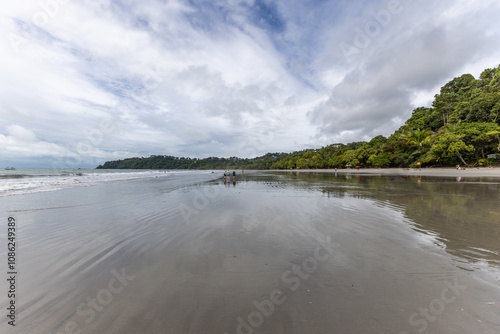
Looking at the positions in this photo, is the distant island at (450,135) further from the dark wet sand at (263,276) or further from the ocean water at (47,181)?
the ocean water at (47,181)

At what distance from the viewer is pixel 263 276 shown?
3.72 metres

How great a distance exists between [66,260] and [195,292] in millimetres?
3619

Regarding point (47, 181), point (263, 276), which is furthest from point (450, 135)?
point (47, 181)

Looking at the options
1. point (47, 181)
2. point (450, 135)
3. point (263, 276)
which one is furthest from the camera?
point (450, 135)

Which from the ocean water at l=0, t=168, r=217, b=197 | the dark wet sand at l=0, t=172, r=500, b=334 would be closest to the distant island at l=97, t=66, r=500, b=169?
the dark wet sand at l=0, t=172, r=500, b=334

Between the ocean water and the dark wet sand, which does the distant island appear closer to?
the dark wet sand

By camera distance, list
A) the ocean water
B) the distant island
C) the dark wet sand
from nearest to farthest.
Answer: the dark wet sand < the ocean water < the distant island

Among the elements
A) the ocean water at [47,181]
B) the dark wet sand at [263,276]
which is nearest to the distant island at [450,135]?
the dark wet sand at [263,276]

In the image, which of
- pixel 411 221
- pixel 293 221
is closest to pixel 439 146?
pixel 411 221

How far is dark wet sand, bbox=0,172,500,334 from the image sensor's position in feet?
8.54

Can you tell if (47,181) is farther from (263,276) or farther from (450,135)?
(450,135)

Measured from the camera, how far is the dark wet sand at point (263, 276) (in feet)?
8.54

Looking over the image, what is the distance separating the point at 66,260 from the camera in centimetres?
449

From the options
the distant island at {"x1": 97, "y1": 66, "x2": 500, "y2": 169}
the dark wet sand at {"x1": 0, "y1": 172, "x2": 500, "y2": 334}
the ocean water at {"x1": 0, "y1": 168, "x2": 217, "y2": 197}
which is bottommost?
the dark wet sand at {"x1": 0, "y1": 172, "x2": 500, "y2": 334}
